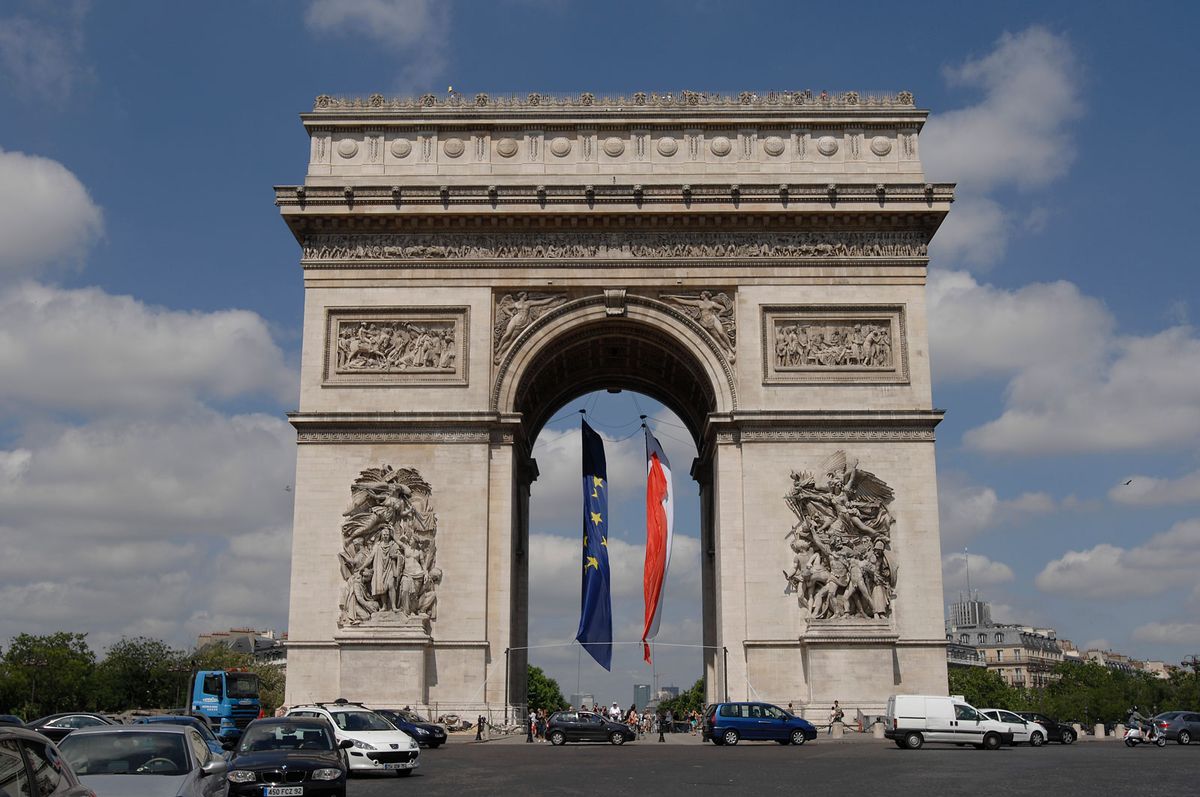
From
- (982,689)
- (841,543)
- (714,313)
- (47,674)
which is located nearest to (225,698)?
(714,313)

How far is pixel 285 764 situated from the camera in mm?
15867

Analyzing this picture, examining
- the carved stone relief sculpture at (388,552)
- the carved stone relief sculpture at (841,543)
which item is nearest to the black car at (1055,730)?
the carved stone relief sculpture at (841,543)

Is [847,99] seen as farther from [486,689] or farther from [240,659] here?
[240,659]

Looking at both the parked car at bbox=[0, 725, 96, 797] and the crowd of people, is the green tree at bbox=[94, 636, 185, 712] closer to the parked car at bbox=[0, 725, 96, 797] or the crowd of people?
the crowd of people

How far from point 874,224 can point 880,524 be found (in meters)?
9.04

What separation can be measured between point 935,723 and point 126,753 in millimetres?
23207

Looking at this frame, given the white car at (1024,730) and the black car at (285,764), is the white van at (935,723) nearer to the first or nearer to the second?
the white car at (1024,730)

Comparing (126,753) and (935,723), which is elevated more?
(126,753)

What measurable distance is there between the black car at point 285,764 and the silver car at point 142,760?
2670 mm

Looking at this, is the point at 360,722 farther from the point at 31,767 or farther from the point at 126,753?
the point at 31,767

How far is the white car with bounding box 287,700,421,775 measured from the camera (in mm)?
22125

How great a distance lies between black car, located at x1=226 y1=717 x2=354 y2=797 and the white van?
17.5 meters

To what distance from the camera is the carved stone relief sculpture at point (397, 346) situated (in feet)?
120

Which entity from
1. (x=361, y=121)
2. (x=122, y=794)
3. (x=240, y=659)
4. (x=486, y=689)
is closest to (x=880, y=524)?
(x=486, y=689)
